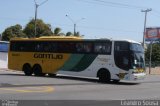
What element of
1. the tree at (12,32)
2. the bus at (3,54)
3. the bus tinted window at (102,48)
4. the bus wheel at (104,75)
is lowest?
the bus wheel at (104,75)

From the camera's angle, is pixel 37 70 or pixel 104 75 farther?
pixel 37 70

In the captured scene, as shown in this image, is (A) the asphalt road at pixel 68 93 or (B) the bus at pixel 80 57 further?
(B) the bus at pixel 80 57

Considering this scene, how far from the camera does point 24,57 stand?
35875mm

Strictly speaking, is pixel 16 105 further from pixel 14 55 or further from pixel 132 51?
pixel 14 55

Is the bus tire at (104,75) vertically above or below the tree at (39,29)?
below

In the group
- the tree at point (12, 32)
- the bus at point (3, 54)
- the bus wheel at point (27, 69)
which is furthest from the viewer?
the tree at point (12, 32)

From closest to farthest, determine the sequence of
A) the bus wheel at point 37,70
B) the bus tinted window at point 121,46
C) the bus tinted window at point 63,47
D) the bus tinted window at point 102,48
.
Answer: the bus tinted window at point 121,46, the bus tinted window at point 102,48, the bus tinted window at point 63,47, the bus wheel at point 37,70

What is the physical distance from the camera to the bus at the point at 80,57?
3106 cm

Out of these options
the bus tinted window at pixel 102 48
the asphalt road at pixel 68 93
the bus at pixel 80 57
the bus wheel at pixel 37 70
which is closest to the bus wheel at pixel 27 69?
the bus at pixel 80 57

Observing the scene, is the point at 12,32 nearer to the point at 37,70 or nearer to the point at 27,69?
the point at 27,69

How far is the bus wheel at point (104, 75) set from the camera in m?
31.6

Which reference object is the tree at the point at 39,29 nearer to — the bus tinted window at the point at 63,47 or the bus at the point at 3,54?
the bus at the point at 3,54

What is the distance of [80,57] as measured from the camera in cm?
3294

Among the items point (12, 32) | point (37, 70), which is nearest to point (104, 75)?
point (37, 70)
